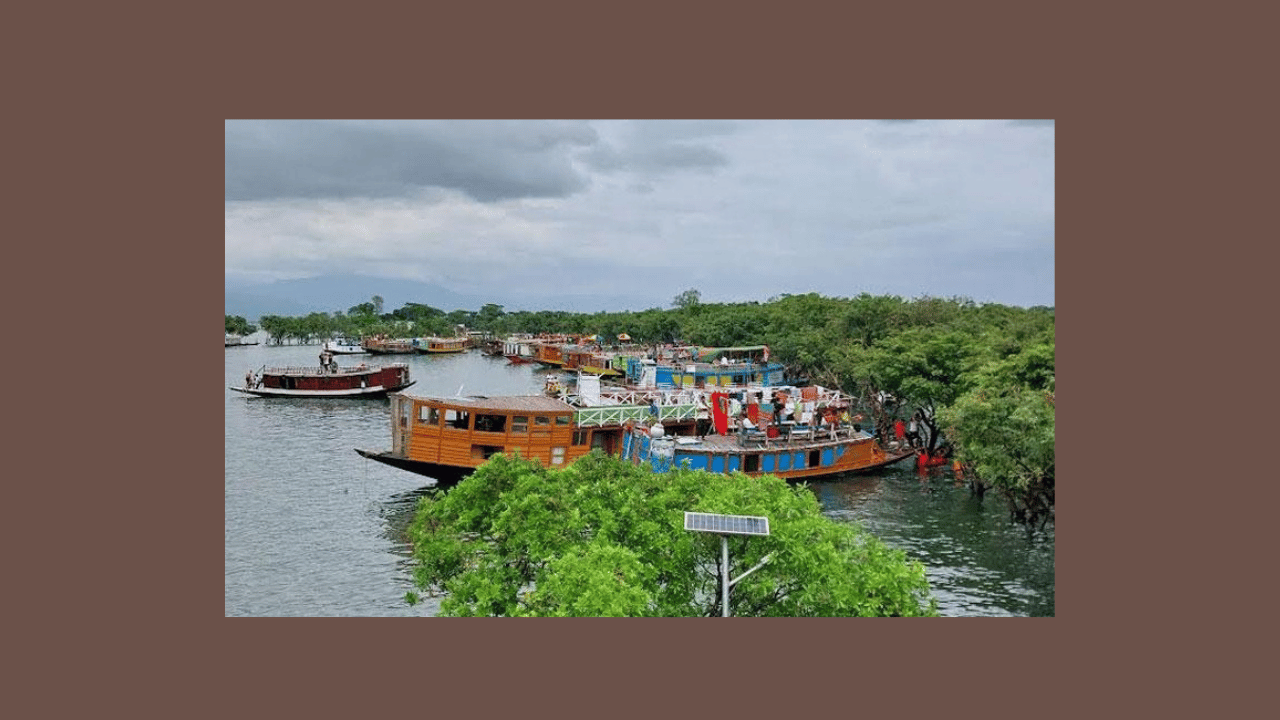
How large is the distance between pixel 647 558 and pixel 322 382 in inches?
1544

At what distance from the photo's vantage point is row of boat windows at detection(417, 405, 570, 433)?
23703 millimetres

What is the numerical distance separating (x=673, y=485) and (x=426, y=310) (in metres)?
86.1

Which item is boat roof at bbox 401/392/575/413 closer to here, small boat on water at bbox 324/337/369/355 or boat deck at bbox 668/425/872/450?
boat deck at bbox 668/425/872/450

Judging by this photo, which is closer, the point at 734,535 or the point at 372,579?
the point at 734,535

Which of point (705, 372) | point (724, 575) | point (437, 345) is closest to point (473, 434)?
point (724, 575)

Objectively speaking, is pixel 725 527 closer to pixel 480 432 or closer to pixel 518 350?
pixel 480 432

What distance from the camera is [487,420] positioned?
23891 mm

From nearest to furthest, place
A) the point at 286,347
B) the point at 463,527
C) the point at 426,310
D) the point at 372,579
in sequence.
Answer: the point at 463,527 < the point at 372,579 < the point at 286,347 < the point at 426,310

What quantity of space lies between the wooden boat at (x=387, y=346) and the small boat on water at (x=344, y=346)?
0.63 metres

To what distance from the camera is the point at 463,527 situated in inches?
475

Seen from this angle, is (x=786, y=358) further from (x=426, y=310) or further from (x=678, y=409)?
(x=426, y=310)

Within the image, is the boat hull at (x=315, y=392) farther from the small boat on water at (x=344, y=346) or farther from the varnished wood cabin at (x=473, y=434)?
the small boat on water at (x=344, y=346)

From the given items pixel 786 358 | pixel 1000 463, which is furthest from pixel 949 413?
pixel 786 358

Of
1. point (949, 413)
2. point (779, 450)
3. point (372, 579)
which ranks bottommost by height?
point (372, 579)
